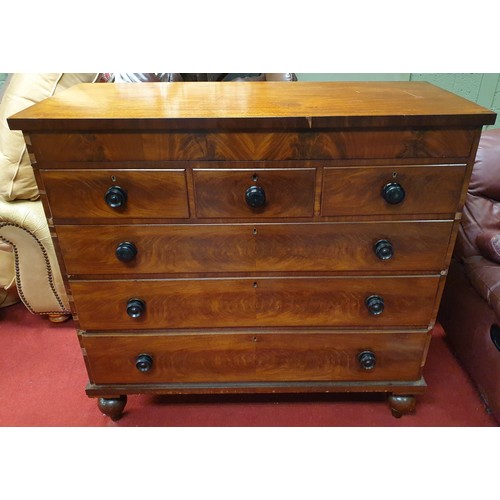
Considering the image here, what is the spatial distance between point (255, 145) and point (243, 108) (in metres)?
0.11

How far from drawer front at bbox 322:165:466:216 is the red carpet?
2.38ft

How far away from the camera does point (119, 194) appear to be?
1000 mm

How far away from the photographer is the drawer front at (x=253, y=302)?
1.14 m

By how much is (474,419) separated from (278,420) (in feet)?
2.12

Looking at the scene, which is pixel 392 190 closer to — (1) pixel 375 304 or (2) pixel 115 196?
(1) pixel 375 304

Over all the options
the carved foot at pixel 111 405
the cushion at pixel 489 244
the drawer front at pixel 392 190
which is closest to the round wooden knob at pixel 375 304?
the drawer front at pixel 392 190

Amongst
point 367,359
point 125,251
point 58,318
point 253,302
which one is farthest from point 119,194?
point 58,318

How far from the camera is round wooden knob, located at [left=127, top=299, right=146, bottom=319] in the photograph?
114 cm

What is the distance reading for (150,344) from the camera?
123cm

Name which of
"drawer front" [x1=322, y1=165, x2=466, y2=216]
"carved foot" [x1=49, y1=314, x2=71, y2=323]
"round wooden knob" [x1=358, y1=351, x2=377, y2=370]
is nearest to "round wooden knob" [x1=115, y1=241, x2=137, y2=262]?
"drawer front" [x1=322, y1=165, x2=466, y2=216]

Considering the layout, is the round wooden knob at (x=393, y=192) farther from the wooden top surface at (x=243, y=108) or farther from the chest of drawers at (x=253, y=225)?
the wooden top surface at (x=243, y=108)

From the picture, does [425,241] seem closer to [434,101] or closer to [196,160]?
[434,101]

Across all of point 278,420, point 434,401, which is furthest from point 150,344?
point 434,401

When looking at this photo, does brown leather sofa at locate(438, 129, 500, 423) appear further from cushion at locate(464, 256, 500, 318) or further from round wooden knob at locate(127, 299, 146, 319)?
round wooden knob at locate(127, 299, 146, 319)
